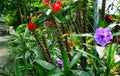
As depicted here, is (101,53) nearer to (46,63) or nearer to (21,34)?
(46,63)

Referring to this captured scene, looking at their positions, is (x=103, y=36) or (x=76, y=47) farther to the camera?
(x=76, y=47)

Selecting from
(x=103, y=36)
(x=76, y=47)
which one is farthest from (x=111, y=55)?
(x=76, y=47)

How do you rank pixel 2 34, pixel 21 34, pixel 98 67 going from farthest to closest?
pixel 2 34 → pixel 21 34 → pixel 98 67

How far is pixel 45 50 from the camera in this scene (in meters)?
2.22

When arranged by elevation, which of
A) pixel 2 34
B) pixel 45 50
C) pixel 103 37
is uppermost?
pixel 103 37

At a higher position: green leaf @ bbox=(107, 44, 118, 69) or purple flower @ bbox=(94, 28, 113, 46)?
purple flower @ bbox=(94, 28, 113, 46)

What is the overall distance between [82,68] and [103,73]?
0.29 meters

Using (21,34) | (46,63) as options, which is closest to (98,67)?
(46,63)

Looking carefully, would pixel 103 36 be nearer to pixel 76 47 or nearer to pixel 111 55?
pixel 111 55

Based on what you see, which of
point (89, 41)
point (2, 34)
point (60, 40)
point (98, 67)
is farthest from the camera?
point (2, 34)

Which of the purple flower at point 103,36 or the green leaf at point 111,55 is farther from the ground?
the purple flower at point 103,36

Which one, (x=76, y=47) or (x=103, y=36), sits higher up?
(x=103, y=36)

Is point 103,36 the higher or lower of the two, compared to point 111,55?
higher

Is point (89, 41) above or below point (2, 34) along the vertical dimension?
above
